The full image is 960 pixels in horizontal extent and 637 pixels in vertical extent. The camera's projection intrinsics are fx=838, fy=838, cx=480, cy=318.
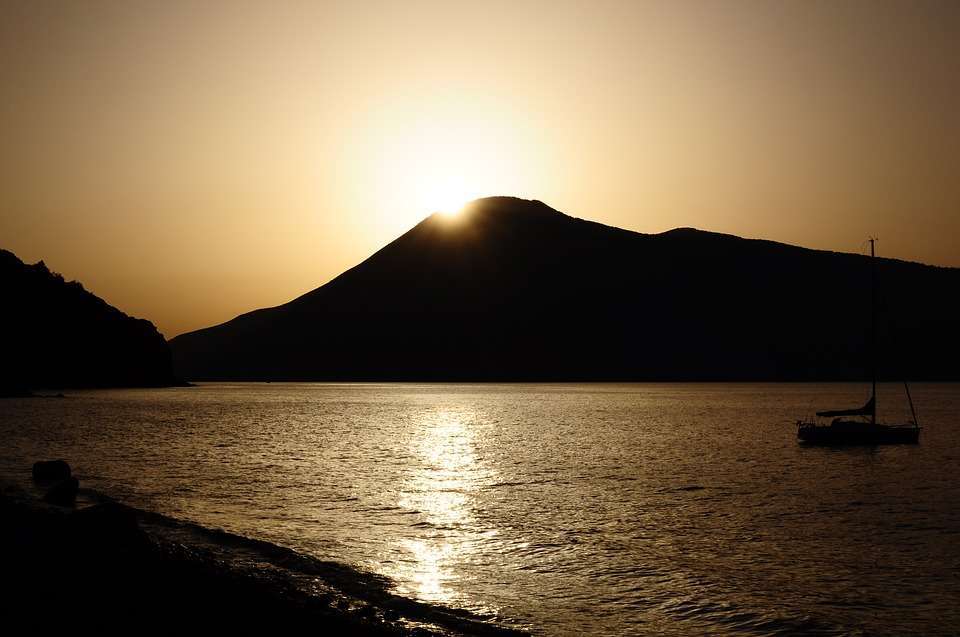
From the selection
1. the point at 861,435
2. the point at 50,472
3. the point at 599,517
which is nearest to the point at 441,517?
the point at 599,517

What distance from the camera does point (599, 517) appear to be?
107ft

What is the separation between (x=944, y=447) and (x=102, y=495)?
65.3 meters

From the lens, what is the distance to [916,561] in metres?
24.8

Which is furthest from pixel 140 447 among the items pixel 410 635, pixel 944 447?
pixel 944 447

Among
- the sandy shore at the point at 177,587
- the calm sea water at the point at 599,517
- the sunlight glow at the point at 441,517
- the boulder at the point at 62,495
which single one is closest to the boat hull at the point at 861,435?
the calm sea water at the point at 599,517

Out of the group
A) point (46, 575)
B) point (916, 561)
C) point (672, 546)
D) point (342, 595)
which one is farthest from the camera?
point (672, 546)

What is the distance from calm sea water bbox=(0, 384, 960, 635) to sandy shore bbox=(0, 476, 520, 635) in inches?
67.0

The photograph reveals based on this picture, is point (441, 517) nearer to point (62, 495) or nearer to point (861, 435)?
point (62, 495)

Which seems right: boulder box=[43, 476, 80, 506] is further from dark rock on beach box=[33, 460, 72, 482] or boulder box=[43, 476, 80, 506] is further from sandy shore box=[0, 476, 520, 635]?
sandy shore box=[0, 476, 520, 635]

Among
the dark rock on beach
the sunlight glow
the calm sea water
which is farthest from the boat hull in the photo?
the dark rock on beach

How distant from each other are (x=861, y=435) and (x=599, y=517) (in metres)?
43.8

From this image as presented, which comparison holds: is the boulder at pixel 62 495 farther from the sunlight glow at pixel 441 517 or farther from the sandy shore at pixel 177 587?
the sunlight glow at pixel 441 517

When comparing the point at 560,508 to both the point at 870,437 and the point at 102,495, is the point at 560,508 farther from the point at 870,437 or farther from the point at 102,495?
the point at 870,437

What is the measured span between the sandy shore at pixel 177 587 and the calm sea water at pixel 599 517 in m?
1.70
